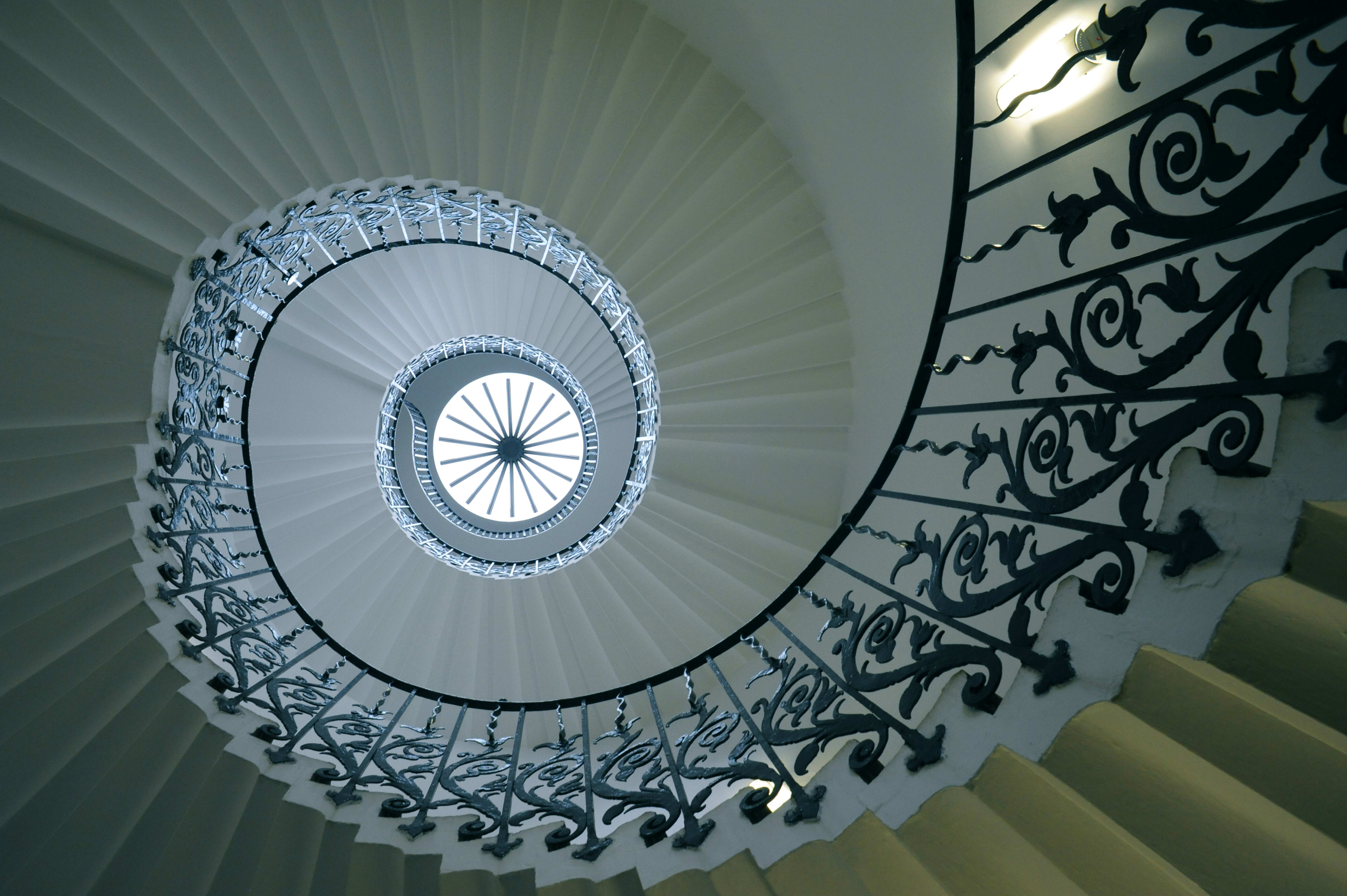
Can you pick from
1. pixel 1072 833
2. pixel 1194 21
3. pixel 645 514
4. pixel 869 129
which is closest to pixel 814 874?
pixel 1072 833

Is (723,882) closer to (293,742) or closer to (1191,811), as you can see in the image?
(1191,811)

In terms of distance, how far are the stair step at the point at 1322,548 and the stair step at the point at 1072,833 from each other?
2.47 feet

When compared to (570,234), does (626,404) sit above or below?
below

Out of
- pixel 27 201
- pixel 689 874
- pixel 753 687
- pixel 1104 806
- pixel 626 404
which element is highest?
pixel 27 201

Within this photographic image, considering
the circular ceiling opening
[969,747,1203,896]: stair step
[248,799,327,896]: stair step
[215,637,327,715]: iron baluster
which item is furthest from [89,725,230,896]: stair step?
the circular ceiling opening

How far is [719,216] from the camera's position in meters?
5.98

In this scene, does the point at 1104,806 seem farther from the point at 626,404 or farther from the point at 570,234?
the point at 626,404

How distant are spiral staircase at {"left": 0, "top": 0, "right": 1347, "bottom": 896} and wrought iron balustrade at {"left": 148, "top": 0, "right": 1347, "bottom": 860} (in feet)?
0.16

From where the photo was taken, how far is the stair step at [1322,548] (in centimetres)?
156

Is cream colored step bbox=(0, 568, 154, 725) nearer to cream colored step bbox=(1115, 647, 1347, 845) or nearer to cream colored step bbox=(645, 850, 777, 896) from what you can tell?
cream colored step bbox=(645, 850, 777, 896)

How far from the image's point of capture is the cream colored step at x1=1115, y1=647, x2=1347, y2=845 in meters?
1.42

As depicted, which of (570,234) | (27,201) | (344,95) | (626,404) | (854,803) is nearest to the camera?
(854,803)

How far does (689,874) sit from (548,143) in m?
5.42

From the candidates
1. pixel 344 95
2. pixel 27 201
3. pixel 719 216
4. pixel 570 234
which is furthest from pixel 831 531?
pixel 27 201
